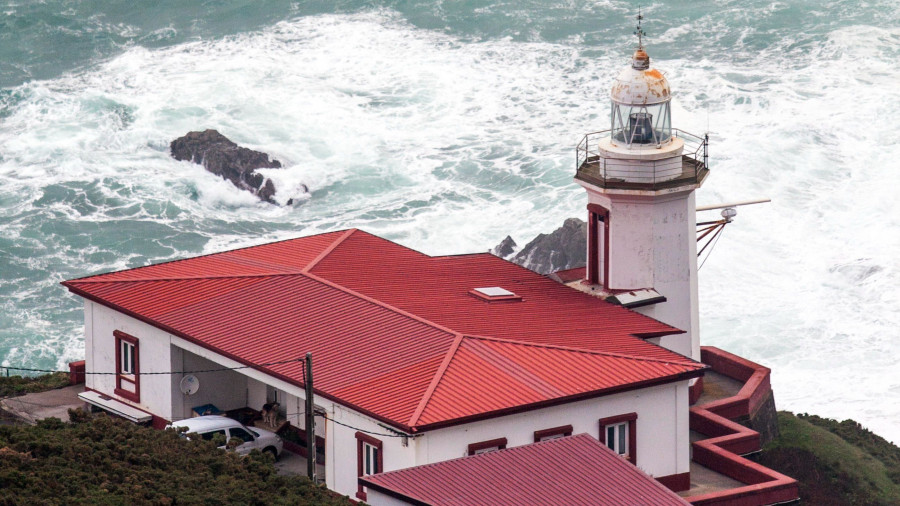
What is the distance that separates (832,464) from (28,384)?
17.6 metres

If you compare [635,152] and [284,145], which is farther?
[284,145]

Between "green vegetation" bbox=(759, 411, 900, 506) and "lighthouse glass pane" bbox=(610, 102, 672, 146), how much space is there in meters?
7.02

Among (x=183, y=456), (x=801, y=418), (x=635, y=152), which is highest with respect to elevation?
(x=635, y=152)

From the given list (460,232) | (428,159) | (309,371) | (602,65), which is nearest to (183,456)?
(309,371)

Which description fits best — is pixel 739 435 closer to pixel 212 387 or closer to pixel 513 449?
pixel 513 449

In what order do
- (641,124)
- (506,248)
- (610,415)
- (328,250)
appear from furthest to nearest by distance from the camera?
(506,248) < (328,250) < (641,124) < (610,415)

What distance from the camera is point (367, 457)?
109 feet

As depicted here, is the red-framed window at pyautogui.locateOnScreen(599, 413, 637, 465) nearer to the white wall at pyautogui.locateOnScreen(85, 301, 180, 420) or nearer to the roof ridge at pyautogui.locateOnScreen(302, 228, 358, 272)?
the roof ridge at pyautogui.locateOnScreen(302, 228, 358, 272)

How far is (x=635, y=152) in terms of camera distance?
38.9 meters

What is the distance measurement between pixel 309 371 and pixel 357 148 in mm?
45524

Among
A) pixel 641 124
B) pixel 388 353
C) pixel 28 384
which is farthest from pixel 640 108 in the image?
pixel 28 384

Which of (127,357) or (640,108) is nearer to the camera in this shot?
(127,357)

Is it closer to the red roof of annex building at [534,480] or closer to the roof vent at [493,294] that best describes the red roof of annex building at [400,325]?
the roof vent at [493,294]

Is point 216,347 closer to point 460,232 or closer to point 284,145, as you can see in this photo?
point 460,232
